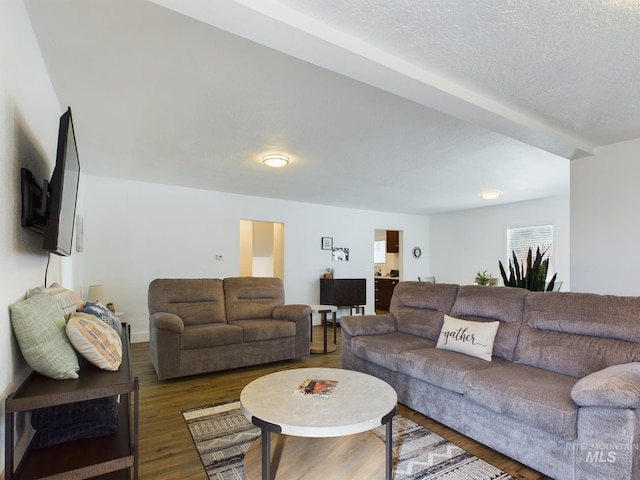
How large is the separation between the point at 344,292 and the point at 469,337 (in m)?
4.27

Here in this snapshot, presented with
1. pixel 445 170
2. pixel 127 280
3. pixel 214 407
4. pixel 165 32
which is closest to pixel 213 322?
pixel 214 407

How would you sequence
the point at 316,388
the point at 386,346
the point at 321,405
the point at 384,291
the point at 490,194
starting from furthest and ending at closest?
1. the point at 384,291
2. the point at 490,194
3. the point at 386,346
4. the point at 316,388
5. the point at 321,405

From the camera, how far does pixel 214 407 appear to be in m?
2.85

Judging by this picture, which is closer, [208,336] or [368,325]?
[368,325]

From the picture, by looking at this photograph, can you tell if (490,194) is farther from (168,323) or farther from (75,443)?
(75,443)

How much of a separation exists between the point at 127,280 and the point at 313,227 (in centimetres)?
334

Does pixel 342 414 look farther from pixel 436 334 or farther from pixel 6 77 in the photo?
pixel 6 77

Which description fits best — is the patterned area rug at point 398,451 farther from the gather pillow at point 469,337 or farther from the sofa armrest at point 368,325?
the sofa armrest at point 368,325

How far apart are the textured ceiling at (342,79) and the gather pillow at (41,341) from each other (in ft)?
4.40

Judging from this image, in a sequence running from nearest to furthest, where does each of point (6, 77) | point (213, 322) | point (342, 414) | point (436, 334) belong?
point (6, 77) < point (342, 414) < point (436, 334) < point (213, 322)

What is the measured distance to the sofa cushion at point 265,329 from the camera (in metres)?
3.86

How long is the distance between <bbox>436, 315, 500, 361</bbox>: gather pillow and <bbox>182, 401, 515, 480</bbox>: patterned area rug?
66cm

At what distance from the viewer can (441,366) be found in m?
Answer: 2.46

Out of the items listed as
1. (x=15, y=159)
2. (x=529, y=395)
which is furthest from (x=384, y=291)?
(x=15, y=159)
